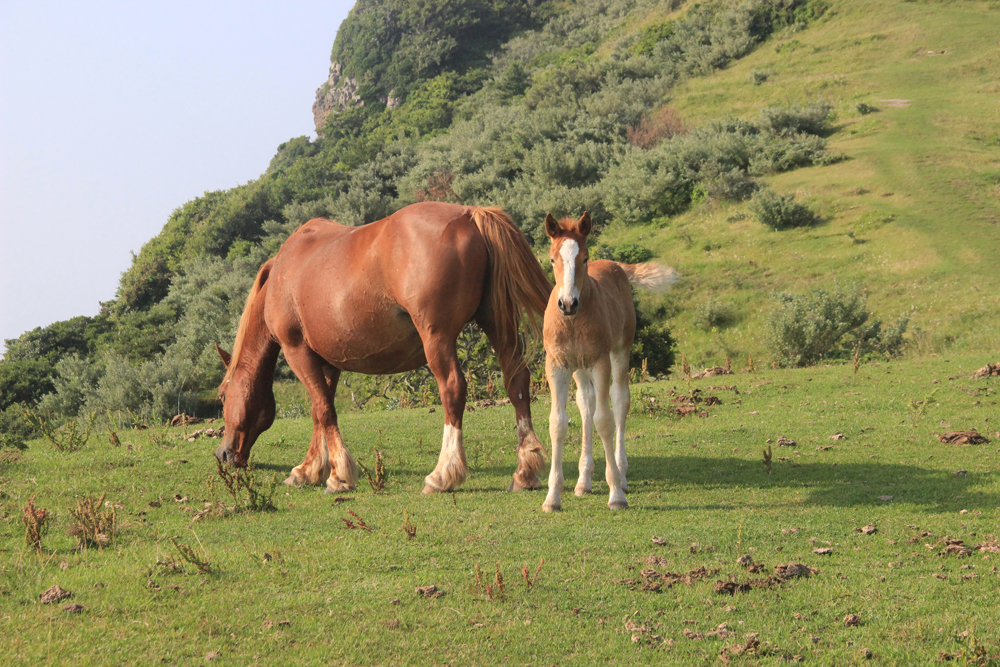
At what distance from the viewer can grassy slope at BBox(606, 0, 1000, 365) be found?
21031 mm

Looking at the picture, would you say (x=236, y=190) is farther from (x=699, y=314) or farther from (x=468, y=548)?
(x=468, y=548)

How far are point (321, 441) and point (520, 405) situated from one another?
236 centimetres

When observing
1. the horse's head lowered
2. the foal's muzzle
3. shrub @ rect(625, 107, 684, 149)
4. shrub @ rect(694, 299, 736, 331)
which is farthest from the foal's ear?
shrub @ rect(625, 107, 684, 149)

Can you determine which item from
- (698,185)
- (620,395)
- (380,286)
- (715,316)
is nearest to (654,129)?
(698,185)

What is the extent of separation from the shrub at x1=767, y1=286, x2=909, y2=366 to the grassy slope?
844 mm

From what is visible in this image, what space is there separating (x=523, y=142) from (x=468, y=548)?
133 ft

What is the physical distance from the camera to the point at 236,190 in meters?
55.6

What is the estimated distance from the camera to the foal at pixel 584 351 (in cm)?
634

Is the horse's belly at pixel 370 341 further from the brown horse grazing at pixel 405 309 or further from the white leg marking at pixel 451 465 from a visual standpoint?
the white leg marking at pixel 451 465

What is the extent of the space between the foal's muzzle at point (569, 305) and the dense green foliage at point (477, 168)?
10.2 m

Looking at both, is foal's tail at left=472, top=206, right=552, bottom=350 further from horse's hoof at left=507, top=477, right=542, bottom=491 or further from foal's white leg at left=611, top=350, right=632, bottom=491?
horse's hoof at left=507, top=477, right=542, bottom=491

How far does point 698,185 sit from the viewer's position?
32.3 meters

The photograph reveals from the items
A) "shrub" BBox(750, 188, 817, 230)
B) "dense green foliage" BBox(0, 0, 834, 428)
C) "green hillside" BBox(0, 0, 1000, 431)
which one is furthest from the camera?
"shrub" BBox(750, 188, 817, 230)

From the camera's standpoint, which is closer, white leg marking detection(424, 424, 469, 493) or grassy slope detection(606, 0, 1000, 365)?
white leg marking detection(424, 424, 469, 493)
